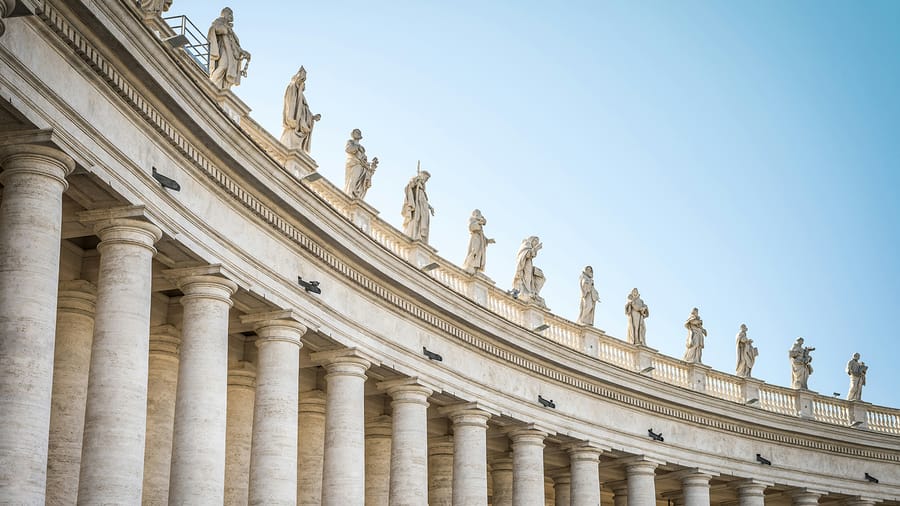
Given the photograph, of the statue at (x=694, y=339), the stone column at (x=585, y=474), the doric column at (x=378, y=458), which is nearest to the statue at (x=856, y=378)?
the statue at (x=694, y=339)

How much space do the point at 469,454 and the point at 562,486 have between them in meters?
20.6

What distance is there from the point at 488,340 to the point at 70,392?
1009 inches

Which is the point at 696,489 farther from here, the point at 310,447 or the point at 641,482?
the point at 310,447

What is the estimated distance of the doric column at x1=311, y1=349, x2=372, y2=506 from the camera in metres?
52.4

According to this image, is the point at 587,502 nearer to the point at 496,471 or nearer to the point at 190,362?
the point at 496,471

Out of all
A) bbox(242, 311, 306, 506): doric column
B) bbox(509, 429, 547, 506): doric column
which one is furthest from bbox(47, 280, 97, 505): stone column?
bbox(509, 429, 547, 506): doric column

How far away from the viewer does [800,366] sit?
92625 millimetres

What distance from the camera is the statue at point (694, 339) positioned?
85438 millimetres

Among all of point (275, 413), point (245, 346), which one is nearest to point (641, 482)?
point (245, 346)

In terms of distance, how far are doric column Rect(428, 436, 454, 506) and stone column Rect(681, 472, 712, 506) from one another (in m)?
18.1

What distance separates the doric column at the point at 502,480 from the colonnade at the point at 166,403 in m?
5.89

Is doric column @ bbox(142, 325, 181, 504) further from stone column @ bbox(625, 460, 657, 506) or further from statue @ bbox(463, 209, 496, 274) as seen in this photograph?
stone column @ bbox(625, 460, 657, 506)

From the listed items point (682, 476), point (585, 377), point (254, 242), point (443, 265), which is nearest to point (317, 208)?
point (254, 242)

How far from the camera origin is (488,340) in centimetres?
6562
